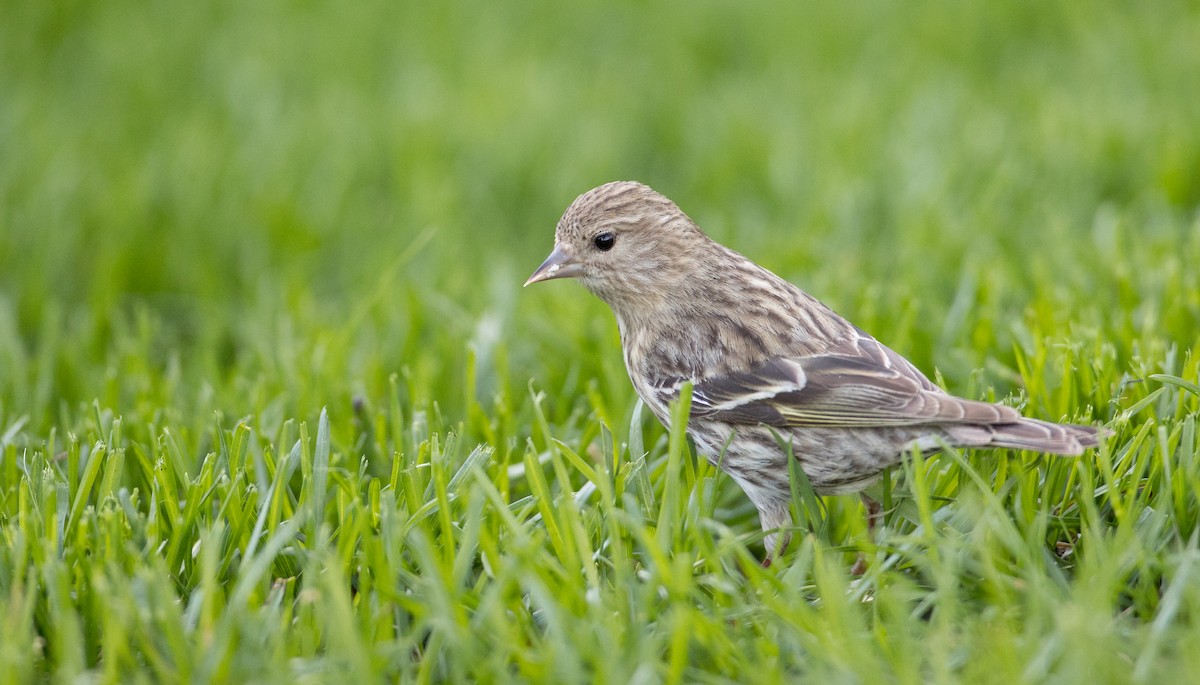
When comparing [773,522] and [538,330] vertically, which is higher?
[538,330]

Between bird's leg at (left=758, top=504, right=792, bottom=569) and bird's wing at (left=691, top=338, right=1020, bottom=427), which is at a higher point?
bird's wing at (left=691, top=338, right=1020, bottom=427)

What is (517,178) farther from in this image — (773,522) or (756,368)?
(773,522)

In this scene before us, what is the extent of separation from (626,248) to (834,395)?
906 mm

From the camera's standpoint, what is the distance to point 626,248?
13.0 ft

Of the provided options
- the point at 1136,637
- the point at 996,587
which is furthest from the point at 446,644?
the point at 1136,637

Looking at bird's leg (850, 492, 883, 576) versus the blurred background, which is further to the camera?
the blurred background

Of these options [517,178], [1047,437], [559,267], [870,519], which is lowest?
[870,519]

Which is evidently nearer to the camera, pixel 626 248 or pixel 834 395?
pixel 834 395

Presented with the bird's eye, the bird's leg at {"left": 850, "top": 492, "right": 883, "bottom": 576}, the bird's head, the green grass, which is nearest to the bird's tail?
the green grass

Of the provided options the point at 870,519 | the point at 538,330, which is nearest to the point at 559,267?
the point at 538,330

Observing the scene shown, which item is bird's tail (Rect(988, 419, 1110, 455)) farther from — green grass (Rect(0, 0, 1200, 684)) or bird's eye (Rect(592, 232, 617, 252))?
bird's eye (Rect(592, 232, 617, 252))

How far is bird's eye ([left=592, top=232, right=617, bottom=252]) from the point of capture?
3.99m

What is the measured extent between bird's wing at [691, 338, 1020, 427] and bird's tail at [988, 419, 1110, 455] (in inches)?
2.5

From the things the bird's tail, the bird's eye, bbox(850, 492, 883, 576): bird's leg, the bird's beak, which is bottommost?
bbox(850, 492, 883, 576): bird's leg
